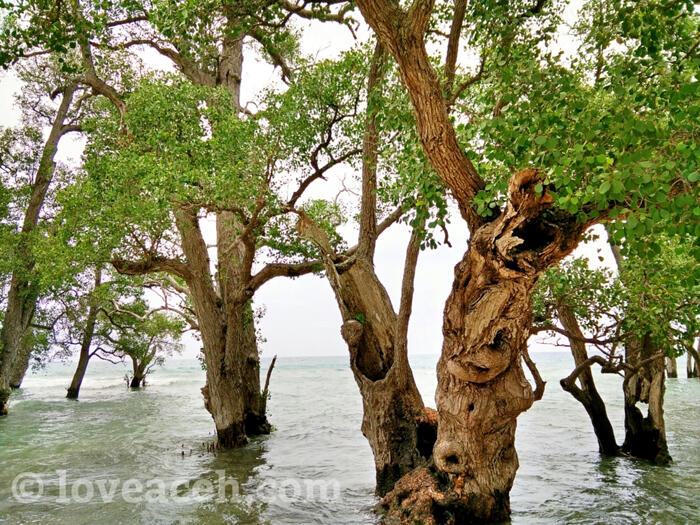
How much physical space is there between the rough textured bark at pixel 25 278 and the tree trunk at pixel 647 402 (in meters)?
17.7

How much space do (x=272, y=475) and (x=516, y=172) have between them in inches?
306

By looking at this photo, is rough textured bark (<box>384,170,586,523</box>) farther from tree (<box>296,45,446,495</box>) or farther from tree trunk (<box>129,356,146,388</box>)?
tree trunk (<box>129,356,146,388</box>)

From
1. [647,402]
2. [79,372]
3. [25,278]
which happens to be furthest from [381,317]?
[79,372]

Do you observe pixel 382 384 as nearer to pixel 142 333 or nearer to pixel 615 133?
pixel 615 133

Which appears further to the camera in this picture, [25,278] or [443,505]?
[25,278]

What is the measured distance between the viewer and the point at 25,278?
55.1 feet

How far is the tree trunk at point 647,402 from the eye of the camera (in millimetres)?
9914

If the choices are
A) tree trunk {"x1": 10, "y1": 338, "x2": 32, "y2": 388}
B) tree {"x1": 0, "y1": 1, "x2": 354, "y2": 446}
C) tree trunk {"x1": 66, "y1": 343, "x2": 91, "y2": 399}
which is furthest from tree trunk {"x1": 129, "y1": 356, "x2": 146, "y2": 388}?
tree {"x1": 0, "y1": 1, "x2": 354, "y2": 446}

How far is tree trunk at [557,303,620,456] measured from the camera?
33.4 ft

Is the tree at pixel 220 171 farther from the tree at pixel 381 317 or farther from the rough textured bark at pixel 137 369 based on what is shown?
the rough textured bark at pixel 137 369

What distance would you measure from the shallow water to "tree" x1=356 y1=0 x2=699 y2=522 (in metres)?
1.78

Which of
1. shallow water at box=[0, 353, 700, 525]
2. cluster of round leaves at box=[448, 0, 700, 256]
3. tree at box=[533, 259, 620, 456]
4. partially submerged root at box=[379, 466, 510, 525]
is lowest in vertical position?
shallow water at box=[0, 353, 700, 525]

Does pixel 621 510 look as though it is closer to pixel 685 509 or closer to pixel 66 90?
pixel 685 509

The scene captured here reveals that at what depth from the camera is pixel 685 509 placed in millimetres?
7469
